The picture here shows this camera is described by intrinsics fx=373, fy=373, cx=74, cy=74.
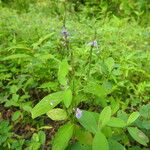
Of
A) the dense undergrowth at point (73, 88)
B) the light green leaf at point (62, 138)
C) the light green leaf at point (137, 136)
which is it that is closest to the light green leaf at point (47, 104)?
the dense undergrowth at point (73, 88)

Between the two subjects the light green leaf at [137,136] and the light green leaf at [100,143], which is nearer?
the light green leaf at [100,143]

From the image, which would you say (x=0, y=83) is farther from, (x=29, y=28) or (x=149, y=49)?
(x=149, y=49)

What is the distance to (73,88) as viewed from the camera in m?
1.66

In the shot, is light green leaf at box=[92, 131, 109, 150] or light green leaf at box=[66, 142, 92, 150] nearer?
light green leaf at box=[92, 131, 109, 150]

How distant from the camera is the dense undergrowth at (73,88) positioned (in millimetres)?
1593

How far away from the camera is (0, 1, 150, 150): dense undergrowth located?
62.7 inches

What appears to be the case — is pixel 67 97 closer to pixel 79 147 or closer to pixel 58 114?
pixel 58 114

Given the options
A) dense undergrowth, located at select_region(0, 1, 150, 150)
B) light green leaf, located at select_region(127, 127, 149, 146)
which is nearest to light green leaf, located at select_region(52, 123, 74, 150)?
dense undergrowth, located at select_region(0, 1, 150, 150)

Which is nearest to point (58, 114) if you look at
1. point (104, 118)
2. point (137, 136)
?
point (104, 118)

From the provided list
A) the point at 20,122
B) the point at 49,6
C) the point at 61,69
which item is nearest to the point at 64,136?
the point at 61,69

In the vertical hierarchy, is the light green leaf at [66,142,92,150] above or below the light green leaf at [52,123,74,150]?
below

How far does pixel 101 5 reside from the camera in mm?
5391

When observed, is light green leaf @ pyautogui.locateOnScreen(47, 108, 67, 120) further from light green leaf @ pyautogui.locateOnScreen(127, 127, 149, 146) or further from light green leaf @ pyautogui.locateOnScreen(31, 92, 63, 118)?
light green leaf @ pyautogui.locateOnScreen(127, 127, 149, 146)

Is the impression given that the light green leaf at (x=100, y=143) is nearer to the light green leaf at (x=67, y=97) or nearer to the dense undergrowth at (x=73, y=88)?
the dense undergrowth at (x=73, y=88)
